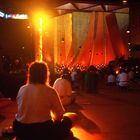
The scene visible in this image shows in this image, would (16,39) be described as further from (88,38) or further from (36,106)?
(36,106)

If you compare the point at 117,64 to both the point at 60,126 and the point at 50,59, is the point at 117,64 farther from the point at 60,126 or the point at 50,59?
the point at 60,126

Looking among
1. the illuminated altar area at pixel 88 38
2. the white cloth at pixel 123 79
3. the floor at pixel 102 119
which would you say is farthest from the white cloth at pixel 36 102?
the illuminated altar area at pixel 88 38

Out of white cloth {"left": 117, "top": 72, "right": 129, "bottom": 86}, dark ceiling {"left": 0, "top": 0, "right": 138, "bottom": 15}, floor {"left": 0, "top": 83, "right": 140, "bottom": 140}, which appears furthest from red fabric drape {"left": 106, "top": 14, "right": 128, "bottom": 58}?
floor {"left": 0, "top": 83, "right": 140, "bottom": 140}

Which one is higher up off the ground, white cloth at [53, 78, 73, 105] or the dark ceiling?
the dark ceiling

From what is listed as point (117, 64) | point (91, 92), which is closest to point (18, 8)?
point (117, 64)

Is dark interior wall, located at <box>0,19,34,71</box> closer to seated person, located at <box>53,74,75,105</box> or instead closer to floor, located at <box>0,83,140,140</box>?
floor, located at <box>0,83,140,140</box>

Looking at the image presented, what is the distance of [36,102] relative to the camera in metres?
5.33

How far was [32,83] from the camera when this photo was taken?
5.41 meters

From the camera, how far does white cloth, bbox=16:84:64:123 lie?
5336mm

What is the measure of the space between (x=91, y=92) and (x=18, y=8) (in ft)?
86.3

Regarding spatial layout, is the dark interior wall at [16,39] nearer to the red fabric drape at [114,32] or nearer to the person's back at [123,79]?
the red fabric drape at [114,32]

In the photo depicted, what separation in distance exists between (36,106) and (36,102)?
0.18 ft

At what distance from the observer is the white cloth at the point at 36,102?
534 centimetres

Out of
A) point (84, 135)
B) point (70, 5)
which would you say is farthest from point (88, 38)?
point (84, 135)
